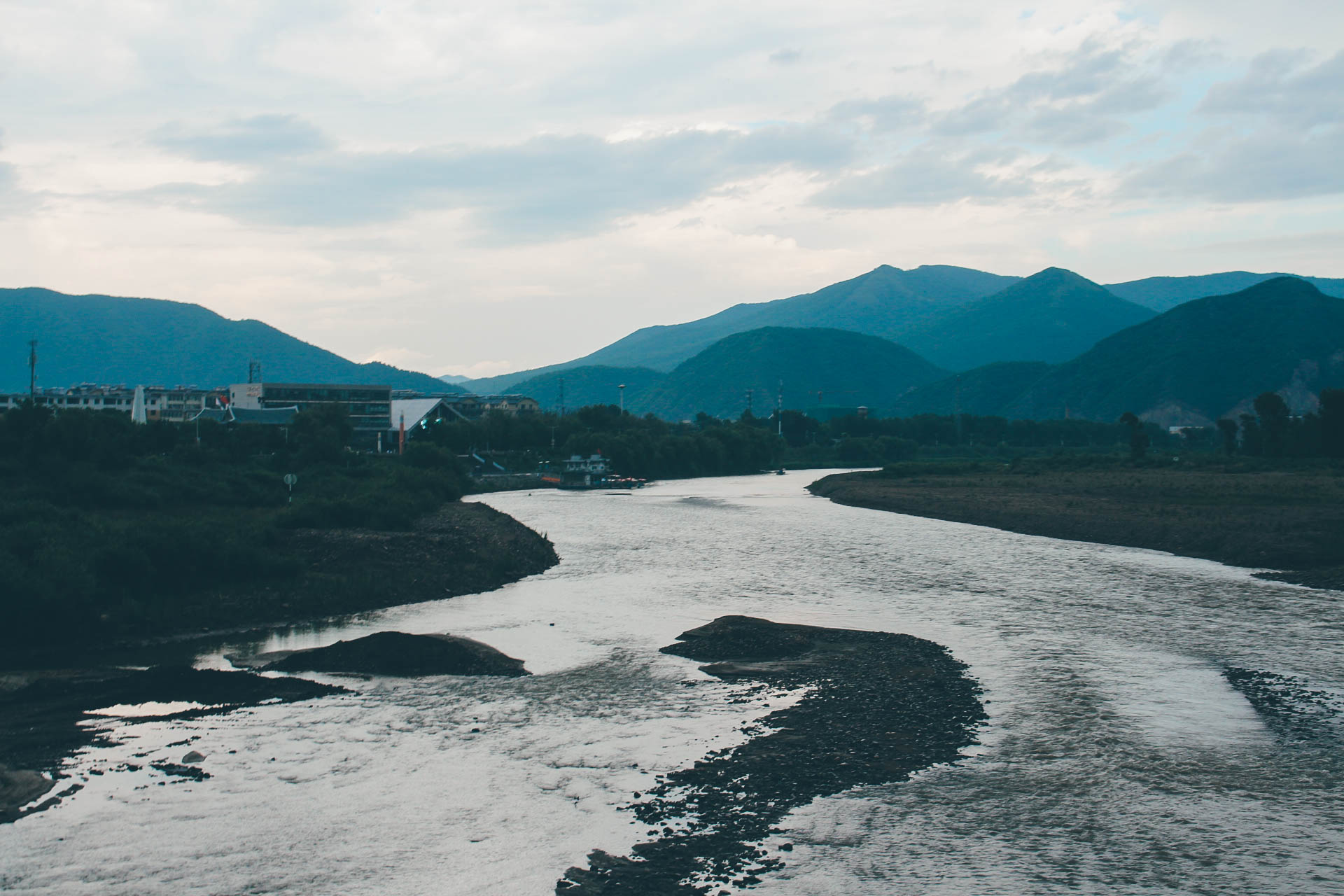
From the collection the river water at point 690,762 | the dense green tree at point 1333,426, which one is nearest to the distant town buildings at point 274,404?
the river water at point 690,762

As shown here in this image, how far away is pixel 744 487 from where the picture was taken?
137 meters

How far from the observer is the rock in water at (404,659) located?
97.4 ft

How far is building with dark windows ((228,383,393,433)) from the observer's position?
165125 millimetres

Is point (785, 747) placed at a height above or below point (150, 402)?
below

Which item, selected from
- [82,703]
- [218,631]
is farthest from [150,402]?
[82,703]

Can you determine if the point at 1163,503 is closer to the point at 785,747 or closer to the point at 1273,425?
the point at 1273,425

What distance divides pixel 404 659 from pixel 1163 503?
64727mm

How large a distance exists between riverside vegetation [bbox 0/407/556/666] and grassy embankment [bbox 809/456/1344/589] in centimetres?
3834

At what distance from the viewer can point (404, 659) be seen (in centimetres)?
3017

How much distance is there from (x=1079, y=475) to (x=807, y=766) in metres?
98.7

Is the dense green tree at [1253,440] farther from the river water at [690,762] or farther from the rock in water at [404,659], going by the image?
the rock in water at [404,659]

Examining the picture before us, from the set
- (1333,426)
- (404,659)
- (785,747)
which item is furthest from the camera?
(1333,426)

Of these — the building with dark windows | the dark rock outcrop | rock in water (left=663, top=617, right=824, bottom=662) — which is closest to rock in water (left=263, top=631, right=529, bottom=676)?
the dark rock outcrop

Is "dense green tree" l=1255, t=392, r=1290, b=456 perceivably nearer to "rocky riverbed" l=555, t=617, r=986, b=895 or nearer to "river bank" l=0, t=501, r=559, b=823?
"river bank" l=0, t=501, r=559, b=823
